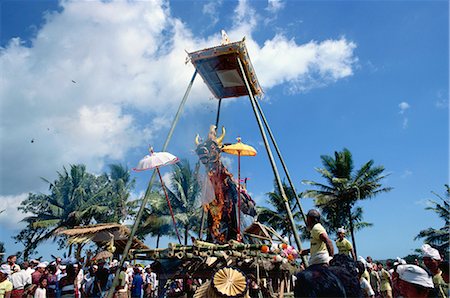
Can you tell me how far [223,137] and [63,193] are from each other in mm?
24592

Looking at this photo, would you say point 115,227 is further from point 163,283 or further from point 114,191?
point 114,191

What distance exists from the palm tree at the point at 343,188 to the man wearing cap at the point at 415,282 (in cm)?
2411

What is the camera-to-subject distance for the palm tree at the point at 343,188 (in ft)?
87.7

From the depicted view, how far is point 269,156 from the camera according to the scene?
34.6ft

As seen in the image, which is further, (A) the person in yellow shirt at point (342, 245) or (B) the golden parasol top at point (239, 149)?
(B) the golden parasol top at point (239, 149)

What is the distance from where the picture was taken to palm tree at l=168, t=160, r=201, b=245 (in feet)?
92.4

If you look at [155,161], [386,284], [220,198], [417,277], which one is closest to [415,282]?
[417,277]

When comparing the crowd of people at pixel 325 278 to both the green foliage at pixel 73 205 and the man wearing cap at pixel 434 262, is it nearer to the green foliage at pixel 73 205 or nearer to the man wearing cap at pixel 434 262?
the man wearing cap at pixel 434 262

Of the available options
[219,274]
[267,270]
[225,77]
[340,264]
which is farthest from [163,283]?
[225,77]

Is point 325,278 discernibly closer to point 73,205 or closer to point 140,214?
point 140,214

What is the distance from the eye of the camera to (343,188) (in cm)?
2684

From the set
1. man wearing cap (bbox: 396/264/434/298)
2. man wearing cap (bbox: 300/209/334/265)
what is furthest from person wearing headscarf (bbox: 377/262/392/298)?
man wearing cap (bbox: 396/264/434/298)

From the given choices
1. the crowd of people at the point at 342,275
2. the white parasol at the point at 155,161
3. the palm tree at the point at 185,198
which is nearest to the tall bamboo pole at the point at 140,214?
the white parasol at the point at 155,161

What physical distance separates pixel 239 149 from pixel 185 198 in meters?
18.8
